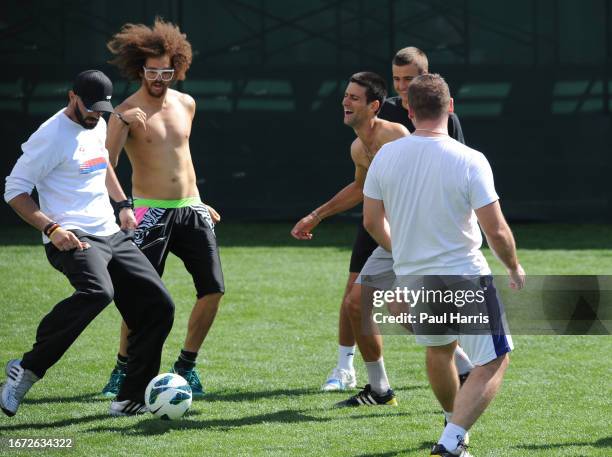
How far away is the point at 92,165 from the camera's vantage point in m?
6.54

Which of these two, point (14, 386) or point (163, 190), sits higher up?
point (163, 190)

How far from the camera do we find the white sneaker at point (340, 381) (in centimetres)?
743

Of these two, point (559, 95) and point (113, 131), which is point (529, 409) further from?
point (559, 95)

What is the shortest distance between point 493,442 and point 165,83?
312 cm

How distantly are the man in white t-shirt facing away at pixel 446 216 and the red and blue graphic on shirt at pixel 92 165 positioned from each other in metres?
1.78

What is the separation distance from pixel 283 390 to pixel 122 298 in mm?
1313

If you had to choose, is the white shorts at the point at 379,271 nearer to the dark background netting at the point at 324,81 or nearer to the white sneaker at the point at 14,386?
the white sneaker at the point at 14,386

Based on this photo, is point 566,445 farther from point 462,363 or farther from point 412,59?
point 412,59

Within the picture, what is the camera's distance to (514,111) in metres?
16.3

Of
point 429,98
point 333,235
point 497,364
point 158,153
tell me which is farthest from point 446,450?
point 333,235

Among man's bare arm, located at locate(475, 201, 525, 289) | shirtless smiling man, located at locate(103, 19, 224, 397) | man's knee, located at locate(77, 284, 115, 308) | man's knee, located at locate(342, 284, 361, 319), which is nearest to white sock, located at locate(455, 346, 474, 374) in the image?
man's knee, located at locate(342, 284, 361, 319)

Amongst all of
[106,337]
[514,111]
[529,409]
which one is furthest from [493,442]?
[514,111]

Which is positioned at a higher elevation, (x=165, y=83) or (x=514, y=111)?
(x=165, y=83)

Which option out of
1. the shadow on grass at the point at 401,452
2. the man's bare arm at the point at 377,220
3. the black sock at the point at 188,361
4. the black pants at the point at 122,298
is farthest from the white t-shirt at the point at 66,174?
the shadow on grass at the point at 401,452
